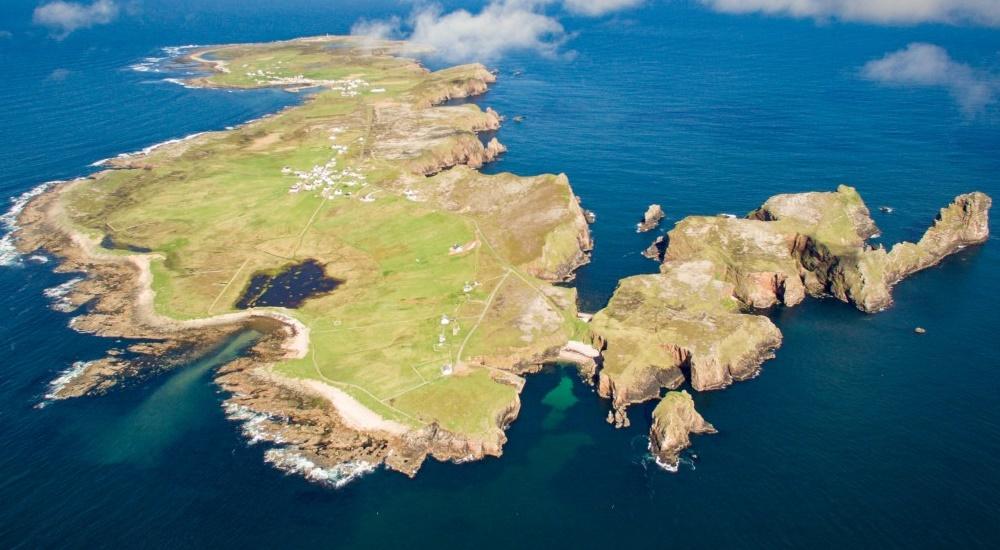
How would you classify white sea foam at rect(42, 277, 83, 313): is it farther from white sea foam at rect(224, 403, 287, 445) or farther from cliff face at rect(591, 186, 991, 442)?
cliff face at rect(591, 186, 991, 442)

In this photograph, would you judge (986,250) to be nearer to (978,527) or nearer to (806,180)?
(806,180)

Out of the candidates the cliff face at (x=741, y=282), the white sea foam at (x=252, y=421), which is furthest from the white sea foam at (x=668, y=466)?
the white sea foam at (x=252, y=421)

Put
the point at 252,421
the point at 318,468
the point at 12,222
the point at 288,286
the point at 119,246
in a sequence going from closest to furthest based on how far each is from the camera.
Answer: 1. the point at 318,468
2. the point at 252,421
3. the point at 288,286
4. the point at 119,246
5. the point at 12,222

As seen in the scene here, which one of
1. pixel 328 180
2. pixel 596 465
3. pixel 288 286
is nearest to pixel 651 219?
pixel 596 465

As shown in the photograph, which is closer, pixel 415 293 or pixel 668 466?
pixel 668 466

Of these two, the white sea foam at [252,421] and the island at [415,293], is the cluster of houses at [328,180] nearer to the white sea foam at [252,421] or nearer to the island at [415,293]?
the island at [415,293]

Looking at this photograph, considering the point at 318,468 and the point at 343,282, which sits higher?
the point at 343,282

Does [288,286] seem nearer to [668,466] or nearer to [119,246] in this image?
[119,246]

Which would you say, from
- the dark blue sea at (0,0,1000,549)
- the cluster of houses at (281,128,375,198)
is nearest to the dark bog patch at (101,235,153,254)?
the dark blue sea at (0,0,1000,549)

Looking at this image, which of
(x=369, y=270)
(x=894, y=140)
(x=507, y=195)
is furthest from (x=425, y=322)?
(x=894, y=140)
